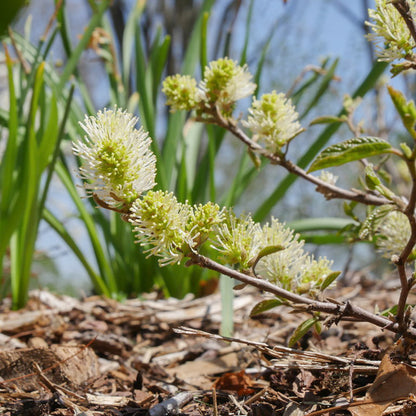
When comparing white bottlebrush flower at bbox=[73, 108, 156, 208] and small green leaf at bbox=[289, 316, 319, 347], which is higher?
white bottlebrush flower at bbox=[73, 108, 156, 208]

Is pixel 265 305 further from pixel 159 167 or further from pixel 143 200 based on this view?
pixel 159 167

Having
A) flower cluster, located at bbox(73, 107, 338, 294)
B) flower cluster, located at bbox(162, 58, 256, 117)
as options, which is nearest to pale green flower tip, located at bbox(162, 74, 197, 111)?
flower cluster, located at bbox(162, 58, 256, 117)

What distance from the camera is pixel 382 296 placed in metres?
1.53

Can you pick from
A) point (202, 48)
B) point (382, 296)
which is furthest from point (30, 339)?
point (382, 296)

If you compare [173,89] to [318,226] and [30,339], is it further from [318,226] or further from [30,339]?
[318,226]

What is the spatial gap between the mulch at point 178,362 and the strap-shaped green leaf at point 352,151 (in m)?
0.25

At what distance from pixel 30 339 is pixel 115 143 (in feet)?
2.61

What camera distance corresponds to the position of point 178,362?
3.77 ft

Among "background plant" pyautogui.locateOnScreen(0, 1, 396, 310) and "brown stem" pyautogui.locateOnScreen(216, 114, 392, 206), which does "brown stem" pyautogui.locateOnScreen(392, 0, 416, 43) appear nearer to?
"brown stem" pyautogui.locateOnScreen(216, 114, 392, 206)

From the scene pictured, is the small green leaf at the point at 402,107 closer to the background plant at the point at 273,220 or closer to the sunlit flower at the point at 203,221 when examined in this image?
the background plant at the point at 273,220

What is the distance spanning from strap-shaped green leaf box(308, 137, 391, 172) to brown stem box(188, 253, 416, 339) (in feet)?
0.56

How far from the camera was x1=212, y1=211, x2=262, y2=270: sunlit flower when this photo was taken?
0.63m

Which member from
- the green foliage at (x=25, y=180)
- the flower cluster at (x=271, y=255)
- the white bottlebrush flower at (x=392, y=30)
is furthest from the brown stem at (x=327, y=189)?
the green foliage at (x=25, y=180)

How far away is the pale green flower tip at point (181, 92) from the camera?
852mm
